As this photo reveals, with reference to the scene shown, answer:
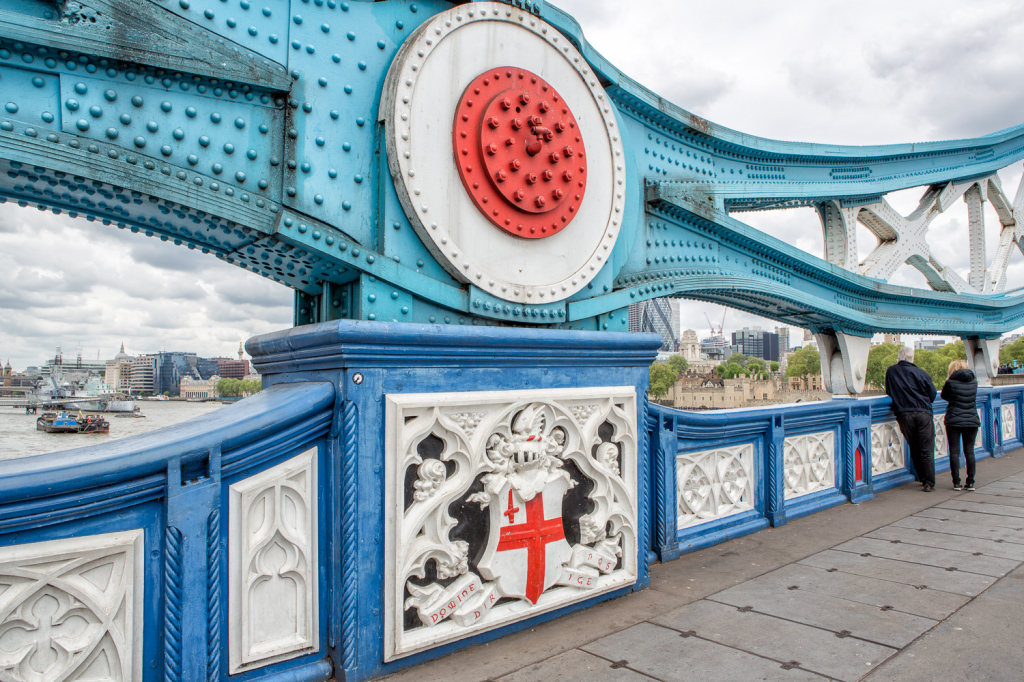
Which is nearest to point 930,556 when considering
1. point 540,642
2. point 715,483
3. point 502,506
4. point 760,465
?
point 760,465

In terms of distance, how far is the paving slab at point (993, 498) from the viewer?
525cm

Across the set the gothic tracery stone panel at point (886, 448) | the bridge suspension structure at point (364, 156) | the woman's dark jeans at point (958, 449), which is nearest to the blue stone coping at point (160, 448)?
the bridge suspension structure at point (364, 156)

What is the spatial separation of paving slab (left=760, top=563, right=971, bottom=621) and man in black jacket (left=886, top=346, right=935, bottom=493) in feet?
10.7

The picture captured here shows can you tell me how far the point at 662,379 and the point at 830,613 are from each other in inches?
3436

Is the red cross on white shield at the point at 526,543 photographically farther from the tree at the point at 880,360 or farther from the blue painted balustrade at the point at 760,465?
the tree at the point at 880,360

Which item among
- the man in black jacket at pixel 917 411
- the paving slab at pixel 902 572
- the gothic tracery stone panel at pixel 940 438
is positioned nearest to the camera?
the paving slab at pixel 902 572

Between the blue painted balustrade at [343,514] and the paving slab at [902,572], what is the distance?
1289mm

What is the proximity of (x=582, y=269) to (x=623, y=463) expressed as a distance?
1.05 metres

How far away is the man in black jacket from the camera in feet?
19.2

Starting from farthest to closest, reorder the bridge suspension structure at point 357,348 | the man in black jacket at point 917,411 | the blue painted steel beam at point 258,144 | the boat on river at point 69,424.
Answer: the boat on river at point 69,424 → the man in black jacket at point 917,411 → the blue painted steel beam at point 258,144 → the bridge suspension structure at point 357,348

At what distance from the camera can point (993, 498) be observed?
5473mm

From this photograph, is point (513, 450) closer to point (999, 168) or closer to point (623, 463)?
point (623, 463)

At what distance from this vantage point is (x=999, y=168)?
28.1 ft

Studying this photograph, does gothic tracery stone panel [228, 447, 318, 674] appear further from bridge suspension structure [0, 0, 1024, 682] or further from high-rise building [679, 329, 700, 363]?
high-rise building [679, 329, 700, 363]
